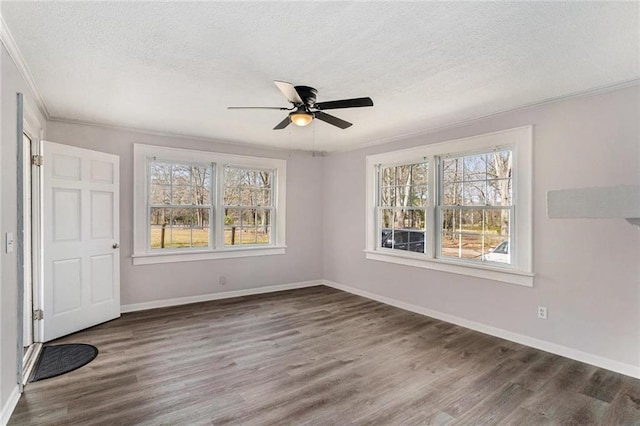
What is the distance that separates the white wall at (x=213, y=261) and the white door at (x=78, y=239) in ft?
0.92

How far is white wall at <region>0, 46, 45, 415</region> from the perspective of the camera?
7.07 ft

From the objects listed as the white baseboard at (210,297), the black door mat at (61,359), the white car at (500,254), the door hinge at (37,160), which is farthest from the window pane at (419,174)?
the door hinge at (37,160)

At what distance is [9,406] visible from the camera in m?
2.25

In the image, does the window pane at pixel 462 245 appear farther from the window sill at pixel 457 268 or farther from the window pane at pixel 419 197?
the window pane at pixel 419 197

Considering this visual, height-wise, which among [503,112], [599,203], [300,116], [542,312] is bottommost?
[542,312]

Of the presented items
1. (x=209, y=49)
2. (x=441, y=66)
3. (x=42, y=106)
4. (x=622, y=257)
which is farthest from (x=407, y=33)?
(x=42, y=106)

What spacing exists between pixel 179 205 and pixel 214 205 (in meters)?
0.52

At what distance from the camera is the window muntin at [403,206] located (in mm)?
4719

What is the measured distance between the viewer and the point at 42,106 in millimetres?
3547

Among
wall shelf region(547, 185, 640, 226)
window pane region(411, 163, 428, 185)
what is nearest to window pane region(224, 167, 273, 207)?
window pane region(411, 163, 428, 185)

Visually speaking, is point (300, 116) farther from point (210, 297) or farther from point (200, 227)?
point (210, 297)

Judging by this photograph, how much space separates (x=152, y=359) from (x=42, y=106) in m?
2.90

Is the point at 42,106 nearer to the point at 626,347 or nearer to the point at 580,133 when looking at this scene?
the point at 580,133

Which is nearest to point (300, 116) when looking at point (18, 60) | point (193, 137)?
point (18, 60)
